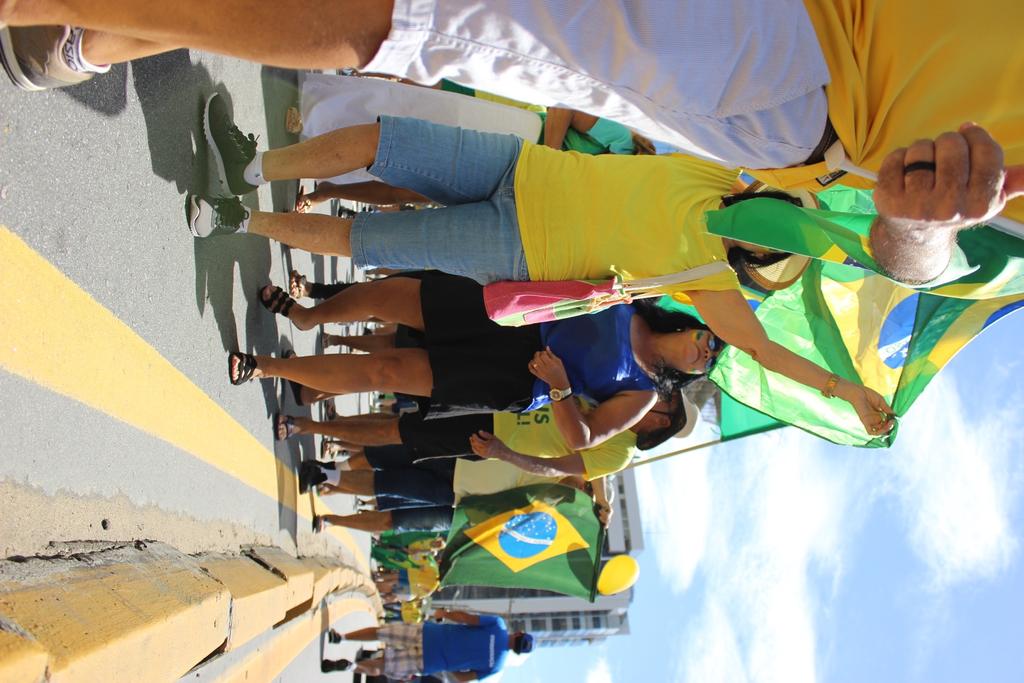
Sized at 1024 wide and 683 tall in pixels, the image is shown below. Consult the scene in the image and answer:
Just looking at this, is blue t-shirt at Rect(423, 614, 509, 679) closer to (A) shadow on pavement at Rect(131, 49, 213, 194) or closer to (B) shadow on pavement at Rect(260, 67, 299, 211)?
(B) shadow on pavement at Rect(260, 67, 299, 211)

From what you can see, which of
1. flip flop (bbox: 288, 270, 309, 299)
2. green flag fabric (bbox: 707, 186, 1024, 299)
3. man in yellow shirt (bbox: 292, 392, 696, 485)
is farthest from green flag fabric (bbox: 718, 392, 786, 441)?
flip flop (bbox: 288, 270, 309, 299)

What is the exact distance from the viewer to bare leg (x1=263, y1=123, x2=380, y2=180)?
3117 mm

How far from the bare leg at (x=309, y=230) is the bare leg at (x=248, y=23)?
5.26ft

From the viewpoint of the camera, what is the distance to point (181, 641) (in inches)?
90.4

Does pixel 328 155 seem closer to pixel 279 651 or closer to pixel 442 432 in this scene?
pixel 442 432

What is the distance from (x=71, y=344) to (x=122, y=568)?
0.74 m

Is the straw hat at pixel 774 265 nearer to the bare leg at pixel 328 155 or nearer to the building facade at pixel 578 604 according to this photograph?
the bare leg at pixel 328 155

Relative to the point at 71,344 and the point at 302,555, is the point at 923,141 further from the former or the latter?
the point at 302,555

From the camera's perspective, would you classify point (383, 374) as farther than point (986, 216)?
Yes

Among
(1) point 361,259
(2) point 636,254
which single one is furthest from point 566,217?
(1) point 361,259

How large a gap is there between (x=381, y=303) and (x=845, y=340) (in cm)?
261

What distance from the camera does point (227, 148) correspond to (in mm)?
3541

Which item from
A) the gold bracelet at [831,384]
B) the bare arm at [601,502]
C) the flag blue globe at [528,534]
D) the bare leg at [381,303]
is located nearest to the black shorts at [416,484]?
the flag blue globe at [528,534]

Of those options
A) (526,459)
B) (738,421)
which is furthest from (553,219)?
(738,421)
